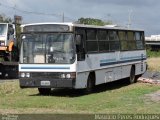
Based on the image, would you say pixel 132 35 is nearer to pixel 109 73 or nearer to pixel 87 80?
pixel 109 73

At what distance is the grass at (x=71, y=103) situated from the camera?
15693 mm

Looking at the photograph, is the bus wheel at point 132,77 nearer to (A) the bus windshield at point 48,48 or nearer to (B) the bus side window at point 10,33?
(B) the bus side window at point 10,33

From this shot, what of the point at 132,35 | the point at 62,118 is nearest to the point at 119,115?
the point at 62,118

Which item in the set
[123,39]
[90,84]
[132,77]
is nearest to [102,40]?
[90,84]

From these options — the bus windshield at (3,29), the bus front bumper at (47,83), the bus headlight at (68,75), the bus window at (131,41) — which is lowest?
the bus front bumper at (47,83)

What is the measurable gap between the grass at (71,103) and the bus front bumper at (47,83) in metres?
0.44

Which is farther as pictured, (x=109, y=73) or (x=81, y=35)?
(x=109, y=73)

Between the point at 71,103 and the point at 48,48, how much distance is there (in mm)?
3518

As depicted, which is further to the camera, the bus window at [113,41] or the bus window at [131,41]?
the bus window at [131,41]

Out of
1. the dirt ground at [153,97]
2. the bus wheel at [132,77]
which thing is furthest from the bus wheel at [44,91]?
the bus wheel at [132,77]

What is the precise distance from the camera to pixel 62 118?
13992 millimetres

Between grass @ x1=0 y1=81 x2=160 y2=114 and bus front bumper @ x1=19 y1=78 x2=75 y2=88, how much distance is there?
1.43 ft

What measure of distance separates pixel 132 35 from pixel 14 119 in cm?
1638

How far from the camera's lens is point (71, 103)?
17.7 m
